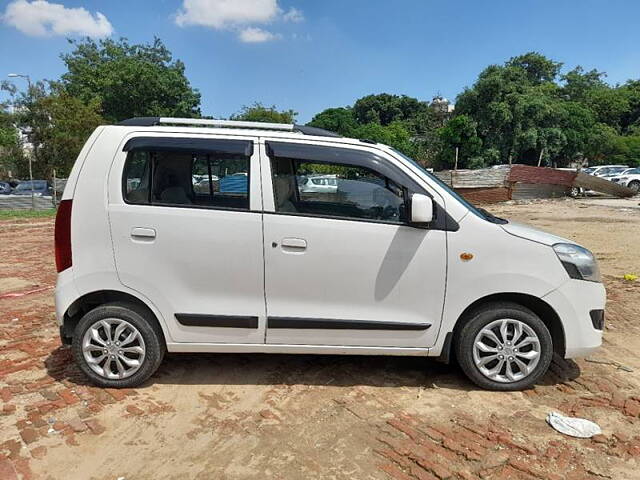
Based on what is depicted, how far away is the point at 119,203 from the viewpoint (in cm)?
344

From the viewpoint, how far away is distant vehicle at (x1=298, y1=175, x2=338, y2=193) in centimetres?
355

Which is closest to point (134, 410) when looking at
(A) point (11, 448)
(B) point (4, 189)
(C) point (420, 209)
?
(A) point (11, 448)

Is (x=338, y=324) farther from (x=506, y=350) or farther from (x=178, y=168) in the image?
(x=178, y=168)

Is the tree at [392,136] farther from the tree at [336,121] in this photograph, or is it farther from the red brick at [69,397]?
the red brick at [69,397]

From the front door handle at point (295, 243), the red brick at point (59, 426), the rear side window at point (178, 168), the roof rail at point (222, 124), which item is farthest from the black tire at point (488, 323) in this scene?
the red brick at point (59, 426)

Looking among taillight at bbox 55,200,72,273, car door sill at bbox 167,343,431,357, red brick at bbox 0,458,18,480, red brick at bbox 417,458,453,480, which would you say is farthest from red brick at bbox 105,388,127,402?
red brick at bbox 417,458,453,480

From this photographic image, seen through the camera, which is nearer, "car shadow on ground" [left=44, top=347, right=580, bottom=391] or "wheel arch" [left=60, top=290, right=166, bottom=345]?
"wheel arch" [left=60, top=290, right=166, bottom=345]

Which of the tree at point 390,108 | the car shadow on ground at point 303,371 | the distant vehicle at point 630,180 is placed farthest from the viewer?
the tree at point 390,108

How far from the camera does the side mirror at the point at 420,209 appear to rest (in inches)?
128

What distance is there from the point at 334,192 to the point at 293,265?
26.0 inches

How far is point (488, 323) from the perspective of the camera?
11.4ft

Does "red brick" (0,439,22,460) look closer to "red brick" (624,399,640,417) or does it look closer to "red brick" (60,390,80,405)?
"red brick" (60,390,80,405)

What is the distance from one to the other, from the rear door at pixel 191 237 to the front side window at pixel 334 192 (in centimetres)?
21

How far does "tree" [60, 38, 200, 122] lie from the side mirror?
130 ft
